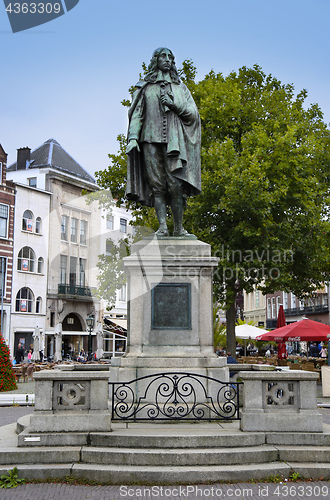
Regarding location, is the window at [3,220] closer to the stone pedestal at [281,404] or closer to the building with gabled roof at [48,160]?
the building with gabled roof at [48,160]

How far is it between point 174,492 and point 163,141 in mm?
5526

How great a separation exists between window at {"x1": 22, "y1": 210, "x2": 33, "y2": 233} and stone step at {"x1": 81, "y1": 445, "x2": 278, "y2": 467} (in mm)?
39951

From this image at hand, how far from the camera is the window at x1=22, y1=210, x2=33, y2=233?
147 ft

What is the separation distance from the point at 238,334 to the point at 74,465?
27.1 metres

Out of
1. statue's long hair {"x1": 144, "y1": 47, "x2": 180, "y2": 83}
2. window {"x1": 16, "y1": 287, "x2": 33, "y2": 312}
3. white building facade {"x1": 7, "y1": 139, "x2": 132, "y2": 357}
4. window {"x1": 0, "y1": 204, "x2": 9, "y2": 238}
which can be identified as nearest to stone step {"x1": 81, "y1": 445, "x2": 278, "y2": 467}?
statue's long hair {"x1": 144, "y1": 47, "x2": 180, "y2": 83}

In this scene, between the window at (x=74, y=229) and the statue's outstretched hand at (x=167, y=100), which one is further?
the window at (x=74, y=229)

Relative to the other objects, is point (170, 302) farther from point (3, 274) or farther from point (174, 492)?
point (3, 274)

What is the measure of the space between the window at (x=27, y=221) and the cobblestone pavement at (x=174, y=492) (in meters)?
40.3

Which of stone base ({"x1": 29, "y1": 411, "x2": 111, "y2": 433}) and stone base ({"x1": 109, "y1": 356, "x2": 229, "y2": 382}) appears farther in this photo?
stone base ({"x1": 109, "y1": 356, "x2": 229, "y2": 382})

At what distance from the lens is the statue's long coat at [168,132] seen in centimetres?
926

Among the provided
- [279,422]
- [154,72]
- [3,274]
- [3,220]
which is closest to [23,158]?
[3,220]

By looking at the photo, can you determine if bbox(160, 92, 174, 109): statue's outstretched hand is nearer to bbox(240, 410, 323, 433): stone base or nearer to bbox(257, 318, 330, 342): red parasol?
bbox(240, 410, 323, 433): stone base

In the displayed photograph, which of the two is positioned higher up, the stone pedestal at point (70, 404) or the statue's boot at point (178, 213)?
the statue's boot at point (178, 213)

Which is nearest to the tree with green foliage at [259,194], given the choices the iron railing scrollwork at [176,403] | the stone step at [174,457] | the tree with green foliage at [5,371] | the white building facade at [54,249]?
the tree with green foliage at [5,371]
